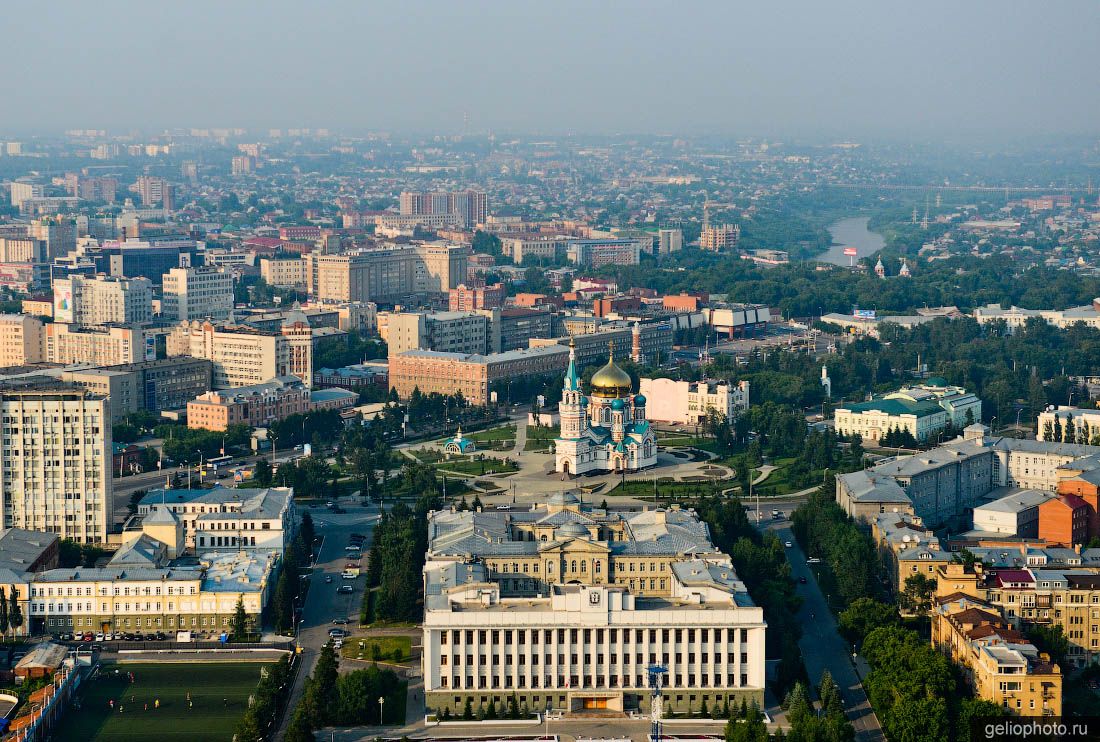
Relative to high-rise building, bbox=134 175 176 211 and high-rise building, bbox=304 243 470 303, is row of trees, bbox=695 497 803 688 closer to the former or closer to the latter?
high-rise building, bbox=304 243 470 303

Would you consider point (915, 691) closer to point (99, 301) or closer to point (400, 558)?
point (400, 558)

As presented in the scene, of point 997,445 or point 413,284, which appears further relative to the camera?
point 413,284

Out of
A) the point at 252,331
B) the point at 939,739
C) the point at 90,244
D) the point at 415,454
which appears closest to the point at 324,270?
the point at 90,244

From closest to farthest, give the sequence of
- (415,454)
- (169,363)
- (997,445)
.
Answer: (997,445), (415,454), (169,363)

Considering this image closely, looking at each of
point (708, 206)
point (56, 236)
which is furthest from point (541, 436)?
point (708, 206)

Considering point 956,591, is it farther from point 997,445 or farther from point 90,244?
point 90,244

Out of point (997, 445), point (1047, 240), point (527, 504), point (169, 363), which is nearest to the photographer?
point (527, 504)

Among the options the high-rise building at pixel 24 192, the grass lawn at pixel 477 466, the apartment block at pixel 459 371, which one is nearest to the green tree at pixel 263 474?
the grass lawn at pixel 477 466
